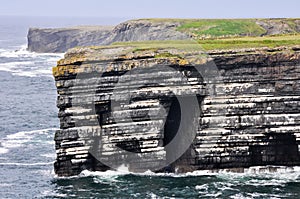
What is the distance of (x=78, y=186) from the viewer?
62000mm

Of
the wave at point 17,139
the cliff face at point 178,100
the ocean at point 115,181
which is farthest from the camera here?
the wave at point 17,139

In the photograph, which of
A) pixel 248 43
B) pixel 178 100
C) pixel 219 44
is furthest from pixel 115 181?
pixel 248 43

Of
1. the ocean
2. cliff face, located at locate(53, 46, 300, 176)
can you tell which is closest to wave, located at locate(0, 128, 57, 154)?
the ocean

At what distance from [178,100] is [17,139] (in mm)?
24001

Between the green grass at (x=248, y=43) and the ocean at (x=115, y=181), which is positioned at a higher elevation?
the green grass at (x=248, y=43)

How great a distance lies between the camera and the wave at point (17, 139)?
7770cm

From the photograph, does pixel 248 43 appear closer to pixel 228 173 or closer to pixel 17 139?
pixel 228 173

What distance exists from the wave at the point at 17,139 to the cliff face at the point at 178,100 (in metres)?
14.2

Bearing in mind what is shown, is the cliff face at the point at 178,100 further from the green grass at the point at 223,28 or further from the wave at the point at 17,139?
the green grass at the point at 223,28

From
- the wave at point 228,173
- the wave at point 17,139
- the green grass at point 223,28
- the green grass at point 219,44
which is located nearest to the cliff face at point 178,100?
the wave at point 228,173

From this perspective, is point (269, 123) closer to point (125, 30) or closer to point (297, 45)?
point (297, 45)

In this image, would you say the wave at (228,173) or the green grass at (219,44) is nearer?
the wave at (228,173)

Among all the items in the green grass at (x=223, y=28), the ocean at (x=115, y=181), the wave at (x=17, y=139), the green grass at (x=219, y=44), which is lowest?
the ocean at (x=115, y=181)

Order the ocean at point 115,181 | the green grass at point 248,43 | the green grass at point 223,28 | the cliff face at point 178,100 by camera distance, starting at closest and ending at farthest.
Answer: the ocean at point 115,181, the cliff face at point 178,100, the green grass at point 248,43, the green grass at point 223,28
